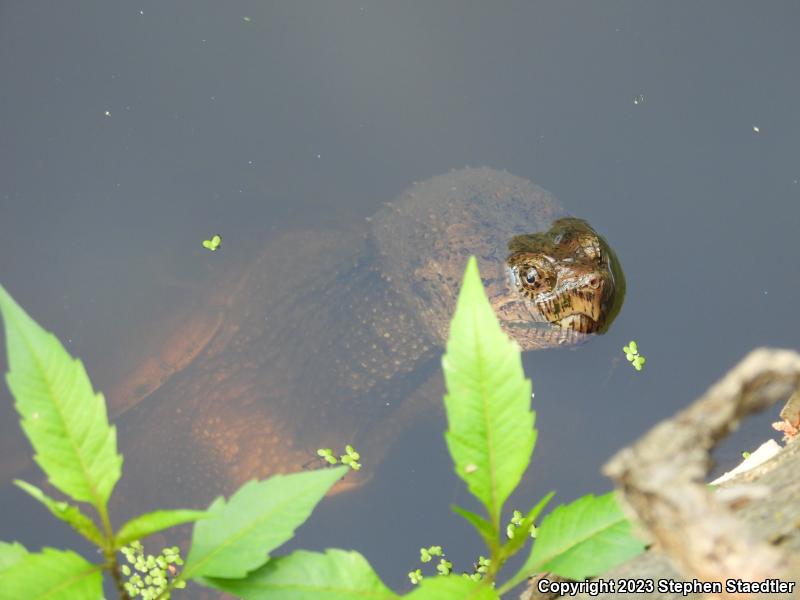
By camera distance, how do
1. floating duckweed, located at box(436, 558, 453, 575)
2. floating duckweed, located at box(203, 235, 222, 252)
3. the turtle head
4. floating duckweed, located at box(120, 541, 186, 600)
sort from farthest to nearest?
floating duckweed, located at box(203, 235, 222, 252) < the turtle head < floating duckweed, located at box(436, 558, 453, 575) < floating duckweed, located at box(120, 541, 186, 600)

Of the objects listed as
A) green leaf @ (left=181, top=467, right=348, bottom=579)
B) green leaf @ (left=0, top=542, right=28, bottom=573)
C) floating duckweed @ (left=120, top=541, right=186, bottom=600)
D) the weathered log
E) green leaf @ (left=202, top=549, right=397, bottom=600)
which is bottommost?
floating duckweed @ (left=120, top=541, right=186, bottom=600)

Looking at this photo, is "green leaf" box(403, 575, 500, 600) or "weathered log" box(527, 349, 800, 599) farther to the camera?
"green leaf" box(403, 575, 500, 600)

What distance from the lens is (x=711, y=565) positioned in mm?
719

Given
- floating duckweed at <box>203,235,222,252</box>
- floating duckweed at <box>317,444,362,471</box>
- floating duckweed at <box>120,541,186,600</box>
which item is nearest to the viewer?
floating duckweed at <box>120,541,186,600</box>

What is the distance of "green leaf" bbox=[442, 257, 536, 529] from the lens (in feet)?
3.38

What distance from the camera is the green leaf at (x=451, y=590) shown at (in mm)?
Result: 1032

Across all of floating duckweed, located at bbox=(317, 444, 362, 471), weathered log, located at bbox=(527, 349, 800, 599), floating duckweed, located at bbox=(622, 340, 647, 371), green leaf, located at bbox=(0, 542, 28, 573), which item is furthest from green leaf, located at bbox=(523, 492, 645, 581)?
floating duckweed, located at bbox=(622, 340, 647, 371)

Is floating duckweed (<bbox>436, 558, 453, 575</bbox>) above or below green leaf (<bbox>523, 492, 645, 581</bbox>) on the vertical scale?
below

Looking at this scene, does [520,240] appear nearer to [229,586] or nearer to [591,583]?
[591,583]

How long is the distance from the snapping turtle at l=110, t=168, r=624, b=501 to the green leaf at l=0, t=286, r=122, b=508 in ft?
9.05

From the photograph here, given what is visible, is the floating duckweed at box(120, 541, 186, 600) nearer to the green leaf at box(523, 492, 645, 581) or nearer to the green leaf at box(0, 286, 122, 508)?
the green leaf at box(0, 286, 122, 508)

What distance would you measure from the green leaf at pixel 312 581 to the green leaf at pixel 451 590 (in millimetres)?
89

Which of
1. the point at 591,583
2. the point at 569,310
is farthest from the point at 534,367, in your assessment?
the point at 591,583

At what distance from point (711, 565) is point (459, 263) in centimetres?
326
